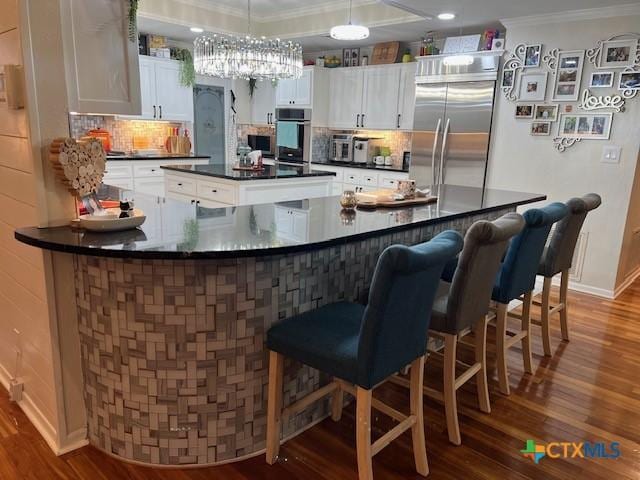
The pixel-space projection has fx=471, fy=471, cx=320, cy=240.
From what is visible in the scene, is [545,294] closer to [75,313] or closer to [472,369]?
[472,369]

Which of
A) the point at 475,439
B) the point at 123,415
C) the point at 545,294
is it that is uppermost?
the point at 545,294

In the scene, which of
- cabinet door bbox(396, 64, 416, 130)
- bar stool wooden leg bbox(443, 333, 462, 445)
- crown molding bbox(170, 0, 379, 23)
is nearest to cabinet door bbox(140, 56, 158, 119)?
crown molding bbox(170, 0, 379, 23)

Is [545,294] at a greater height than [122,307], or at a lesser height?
lesser

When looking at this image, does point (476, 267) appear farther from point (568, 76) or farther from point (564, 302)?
point (568, 76)

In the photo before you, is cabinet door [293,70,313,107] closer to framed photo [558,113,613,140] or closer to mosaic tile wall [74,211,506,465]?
framed photo [558,113,613,140]

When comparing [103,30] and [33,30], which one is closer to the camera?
[33,30]

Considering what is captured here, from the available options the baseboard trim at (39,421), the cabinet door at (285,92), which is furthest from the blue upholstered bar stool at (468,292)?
the cabinet door at (285,92)


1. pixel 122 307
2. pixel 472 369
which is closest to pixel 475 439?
pixel 472 369

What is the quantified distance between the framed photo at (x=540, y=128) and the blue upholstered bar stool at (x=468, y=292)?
9.31 feet

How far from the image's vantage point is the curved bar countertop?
1.83m

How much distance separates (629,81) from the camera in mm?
4023

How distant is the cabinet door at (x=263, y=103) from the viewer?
24.2 feet

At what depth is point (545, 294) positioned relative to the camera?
3.11 metres

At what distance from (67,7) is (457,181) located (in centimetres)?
433
